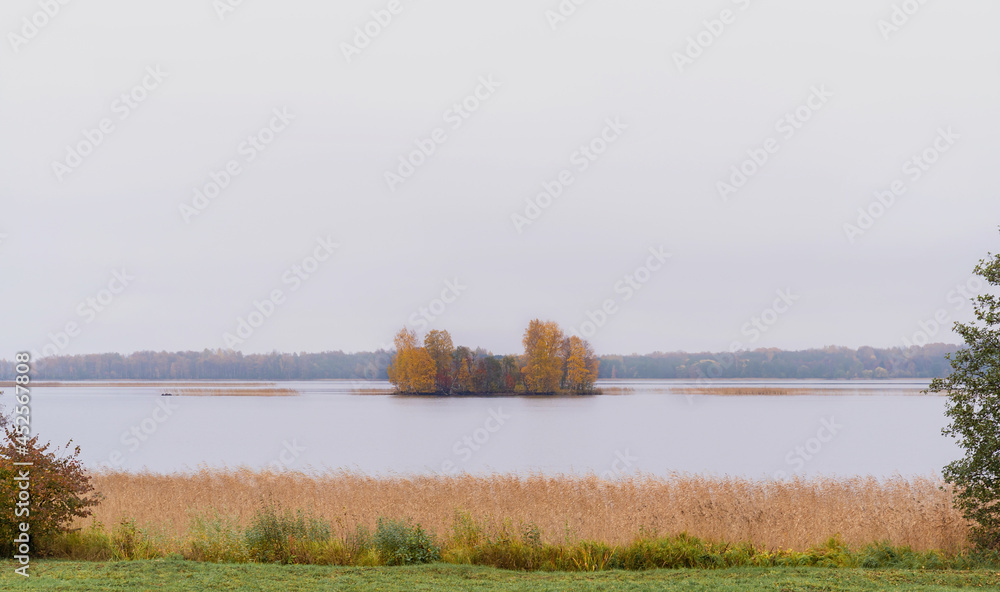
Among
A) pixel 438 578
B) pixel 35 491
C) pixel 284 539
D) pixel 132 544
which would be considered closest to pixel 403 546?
pixel 438 578

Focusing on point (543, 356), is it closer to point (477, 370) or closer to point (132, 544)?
point (477, 370)

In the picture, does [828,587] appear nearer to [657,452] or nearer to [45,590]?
[45,590]

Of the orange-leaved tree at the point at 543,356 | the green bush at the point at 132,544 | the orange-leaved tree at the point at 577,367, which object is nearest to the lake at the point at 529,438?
the green bush at the point at 132,544

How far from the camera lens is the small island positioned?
101500 millimetres

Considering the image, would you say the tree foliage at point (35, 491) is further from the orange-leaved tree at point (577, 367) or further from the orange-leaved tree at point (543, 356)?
the orange-leaved tree at point (577, 367)

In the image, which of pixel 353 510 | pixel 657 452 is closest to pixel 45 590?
pixel 353 510

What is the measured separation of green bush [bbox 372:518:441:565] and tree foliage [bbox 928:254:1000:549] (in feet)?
24.7

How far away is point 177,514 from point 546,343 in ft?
273

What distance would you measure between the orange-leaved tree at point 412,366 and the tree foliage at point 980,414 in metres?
92.5

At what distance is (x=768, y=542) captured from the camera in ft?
40.5

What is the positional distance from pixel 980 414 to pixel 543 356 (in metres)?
87.8

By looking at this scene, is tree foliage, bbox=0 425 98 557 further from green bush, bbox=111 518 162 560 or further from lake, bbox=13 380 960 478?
lake, bbox=13 380 960 478

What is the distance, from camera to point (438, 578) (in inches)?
342

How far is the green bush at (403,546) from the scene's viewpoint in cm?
1002
